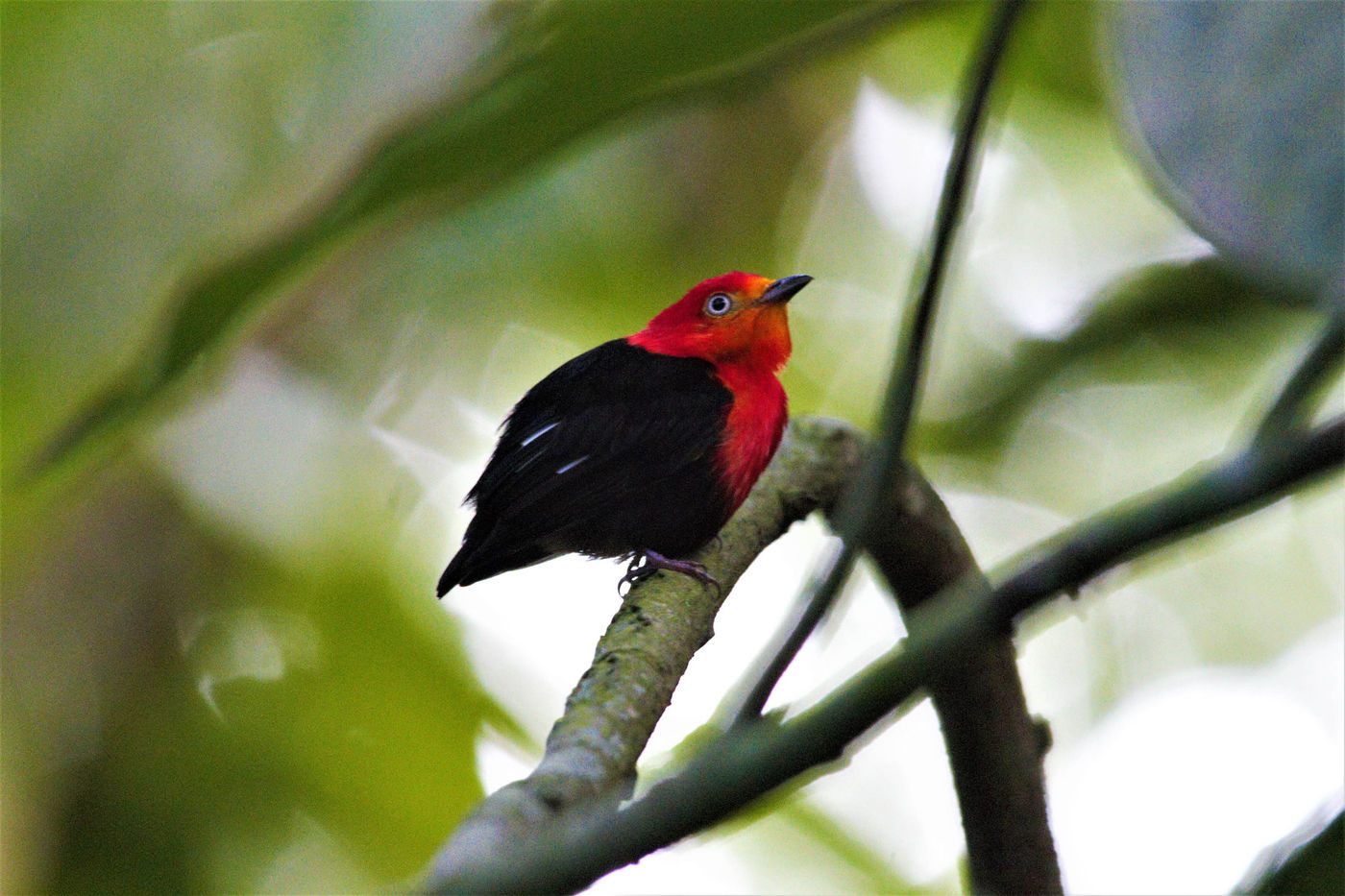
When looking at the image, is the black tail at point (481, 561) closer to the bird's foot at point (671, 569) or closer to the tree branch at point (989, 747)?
the bird's foot at point (671, 569)

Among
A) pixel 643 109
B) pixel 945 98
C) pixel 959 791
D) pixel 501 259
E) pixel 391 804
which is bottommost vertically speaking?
pixel 959 791

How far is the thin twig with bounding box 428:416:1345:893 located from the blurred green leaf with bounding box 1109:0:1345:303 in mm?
132

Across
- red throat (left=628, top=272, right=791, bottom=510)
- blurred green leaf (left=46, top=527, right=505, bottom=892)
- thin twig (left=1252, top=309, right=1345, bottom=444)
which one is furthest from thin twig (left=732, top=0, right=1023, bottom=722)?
blurred green leaf (left=46, top=527, right=505, bottom=892)

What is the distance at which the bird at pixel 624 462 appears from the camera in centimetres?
300

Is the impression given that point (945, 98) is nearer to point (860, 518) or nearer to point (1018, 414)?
point (1018, 414)

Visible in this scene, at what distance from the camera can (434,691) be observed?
3.93 meters

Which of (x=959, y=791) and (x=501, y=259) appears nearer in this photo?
(x=959, y=791)

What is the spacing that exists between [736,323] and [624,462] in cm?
57

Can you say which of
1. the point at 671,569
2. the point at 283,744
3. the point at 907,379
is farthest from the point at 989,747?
the point at 283,744

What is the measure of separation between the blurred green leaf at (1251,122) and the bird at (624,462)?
A: 6.20 feet

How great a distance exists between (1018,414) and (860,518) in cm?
158

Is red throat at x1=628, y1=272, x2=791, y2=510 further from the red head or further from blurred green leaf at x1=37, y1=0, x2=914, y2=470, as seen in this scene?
blurred green leaf at x1=37, y1=0, x2=914, y2=470

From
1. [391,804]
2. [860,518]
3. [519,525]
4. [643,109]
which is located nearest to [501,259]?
[519,525]

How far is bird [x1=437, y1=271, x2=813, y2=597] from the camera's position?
3002 millimetres
